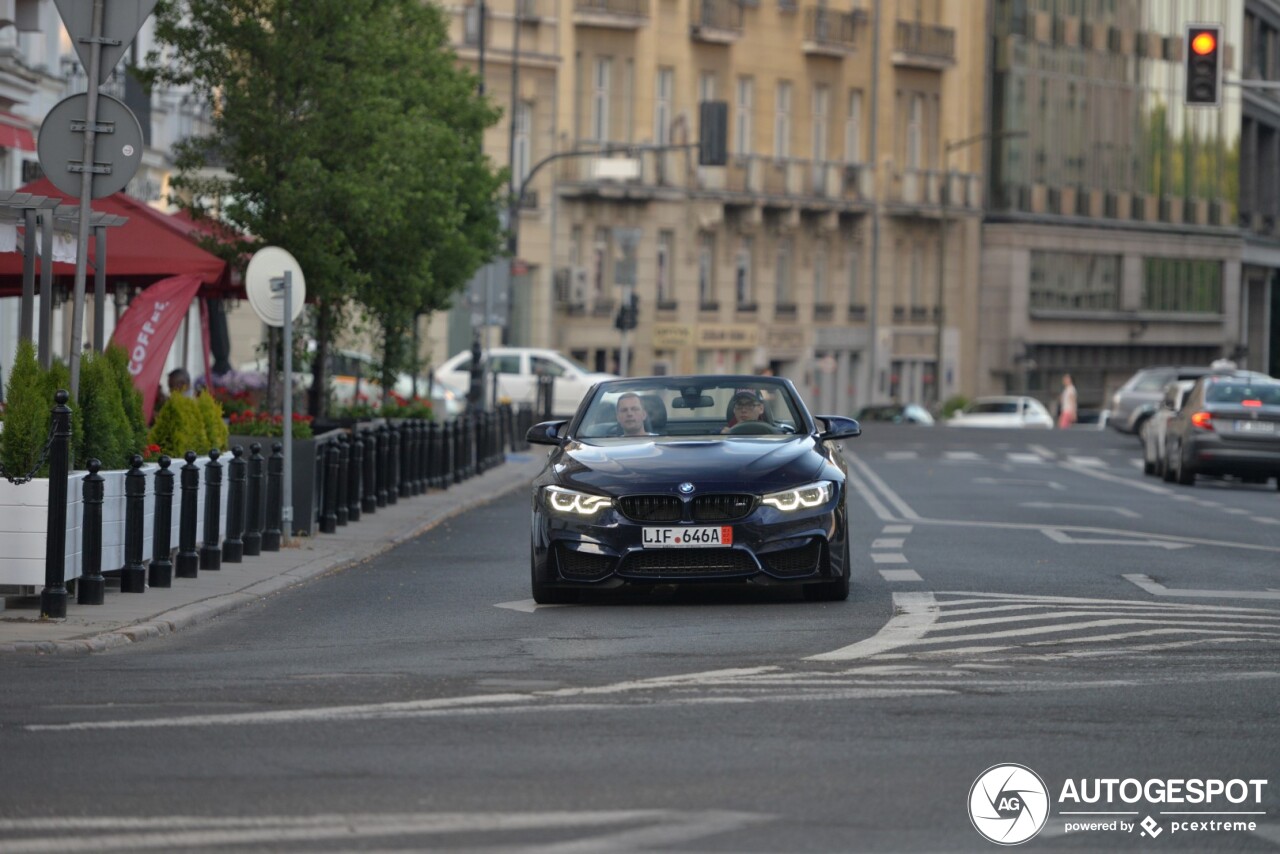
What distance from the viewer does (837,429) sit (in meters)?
16.2

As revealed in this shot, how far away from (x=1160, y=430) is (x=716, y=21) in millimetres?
37173

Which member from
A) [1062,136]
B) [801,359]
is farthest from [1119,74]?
[801,359]

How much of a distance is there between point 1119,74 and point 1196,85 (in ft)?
207

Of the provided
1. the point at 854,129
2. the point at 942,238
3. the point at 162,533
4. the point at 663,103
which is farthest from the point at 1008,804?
the point at 854,129

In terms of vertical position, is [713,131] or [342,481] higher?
[713,131]

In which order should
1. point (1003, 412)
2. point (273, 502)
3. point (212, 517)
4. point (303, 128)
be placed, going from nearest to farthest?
1. point (212, 517)
2. point (273, 502)
3. point (303, 128)
4. point (1003, 412)

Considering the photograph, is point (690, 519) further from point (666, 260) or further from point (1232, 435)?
point (666, 260)

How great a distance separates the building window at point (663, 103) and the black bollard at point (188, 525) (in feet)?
187

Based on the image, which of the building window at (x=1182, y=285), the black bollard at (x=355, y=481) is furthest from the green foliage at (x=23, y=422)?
the building window at (x=1182, y=285)

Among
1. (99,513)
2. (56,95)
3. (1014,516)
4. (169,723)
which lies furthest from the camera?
(56,95)

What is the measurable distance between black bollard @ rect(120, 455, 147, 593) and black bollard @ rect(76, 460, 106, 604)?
837 mm

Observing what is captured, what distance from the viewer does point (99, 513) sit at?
48.8ft

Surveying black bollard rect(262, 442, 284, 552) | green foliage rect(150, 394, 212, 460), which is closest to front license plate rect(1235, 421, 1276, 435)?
black bollard rect(262, 442, 284, 552)

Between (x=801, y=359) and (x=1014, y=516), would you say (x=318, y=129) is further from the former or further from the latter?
(x=801, y=359)
